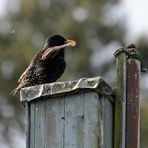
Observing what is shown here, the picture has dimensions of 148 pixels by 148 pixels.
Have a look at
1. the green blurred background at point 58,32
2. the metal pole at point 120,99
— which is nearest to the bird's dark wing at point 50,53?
the metal pole at point 120,99

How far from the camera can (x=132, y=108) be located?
4770 millimetres

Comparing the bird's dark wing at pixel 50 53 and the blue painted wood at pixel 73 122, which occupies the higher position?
the bird's dark wing at pixel 50 53

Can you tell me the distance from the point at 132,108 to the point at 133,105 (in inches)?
0.7

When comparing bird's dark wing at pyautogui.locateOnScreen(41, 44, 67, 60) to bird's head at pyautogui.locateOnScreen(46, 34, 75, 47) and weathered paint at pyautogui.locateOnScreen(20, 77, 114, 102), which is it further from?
weathered paint at pyautogui.locateOnScreen(20, 77, 114, 102)

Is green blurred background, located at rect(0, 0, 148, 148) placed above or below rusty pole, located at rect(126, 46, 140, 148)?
above

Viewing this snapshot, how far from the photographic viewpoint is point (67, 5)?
18.3m

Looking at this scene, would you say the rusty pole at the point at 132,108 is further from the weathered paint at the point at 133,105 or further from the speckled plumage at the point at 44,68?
the speckled plumage at the point at 44,68

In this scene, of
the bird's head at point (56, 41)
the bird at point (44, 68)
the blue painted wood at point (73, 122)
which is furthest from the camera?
the bird's head at point (56, 41)

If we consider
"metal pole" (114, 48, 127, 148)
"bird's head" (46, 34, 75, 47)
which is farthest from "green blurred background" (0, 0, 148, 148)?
"metal pole" (114, 48, 127, 148)

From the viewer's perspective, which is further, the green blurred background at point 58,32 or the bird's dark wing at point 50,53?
the green blurred background at point 58,32

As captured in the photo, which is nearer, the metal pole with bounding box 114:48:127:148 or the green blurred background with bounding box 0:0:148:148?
the metal pole with bounding box 114:48:127:148

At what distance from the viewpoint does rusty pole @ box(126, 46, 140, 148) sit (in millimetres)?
4738

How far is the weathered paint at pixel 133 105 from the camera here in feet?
15.5

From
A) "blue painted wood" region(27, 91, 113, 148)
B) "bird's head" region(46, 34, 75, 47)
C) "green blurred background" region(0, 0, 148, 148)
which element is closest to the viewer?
"blue painted wood" region(27, 91, 113, 148)
